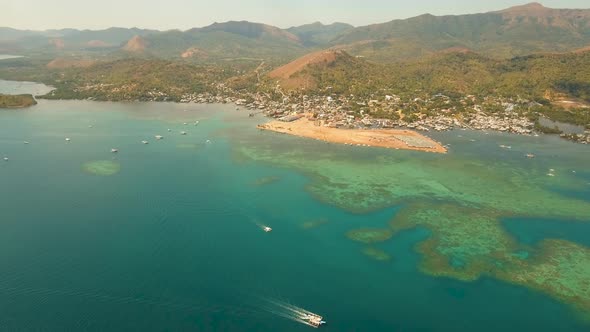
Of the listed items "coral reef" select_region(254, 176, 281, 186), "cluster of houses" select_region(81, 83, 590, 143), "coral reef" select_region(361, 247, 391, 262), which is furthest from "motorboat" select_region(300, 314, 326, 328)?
"cluster of houses" select_region(81, 83, 590, 143)

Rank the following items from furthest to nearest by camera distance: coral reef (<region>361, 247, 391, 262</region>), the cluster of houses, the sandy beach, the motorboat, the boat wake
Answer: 1. the cluster of houses
2. the sandy beach
3. coral reef (<region>361, 247, 391, 262</region>)
4. the boat wake
5. the motorboat

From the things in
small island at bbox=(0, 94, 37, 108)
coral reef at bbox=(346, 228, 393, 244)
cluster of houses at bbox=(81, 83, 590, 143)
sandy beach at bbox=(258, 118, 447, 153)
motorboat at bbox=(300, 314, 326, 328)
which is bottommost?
motorboat at bbox=(300, 314, 326, 328)

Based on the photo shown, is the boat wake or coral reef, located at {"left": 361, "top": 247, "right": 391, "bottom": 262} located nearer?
the boat wake

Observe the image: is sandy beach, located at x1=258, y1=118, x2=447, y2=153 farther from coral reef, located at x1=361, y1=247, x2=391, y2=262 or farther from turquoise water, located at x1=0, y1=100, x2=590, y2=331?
coral reef, located at x1=361, y1=247, x2=391, y2=262

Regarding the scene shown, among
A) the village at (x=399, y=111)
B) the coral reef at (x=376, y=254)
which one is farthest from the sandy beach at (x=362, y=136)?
the coral reef at (x=376, y=254)

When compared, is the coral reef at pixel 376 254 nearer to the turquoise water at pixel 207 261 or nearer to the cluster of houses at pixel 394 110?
the turquoise water at pixel 207 261

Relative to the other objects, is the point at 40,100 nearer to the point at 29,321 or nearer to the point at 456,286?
the point at 29,321
